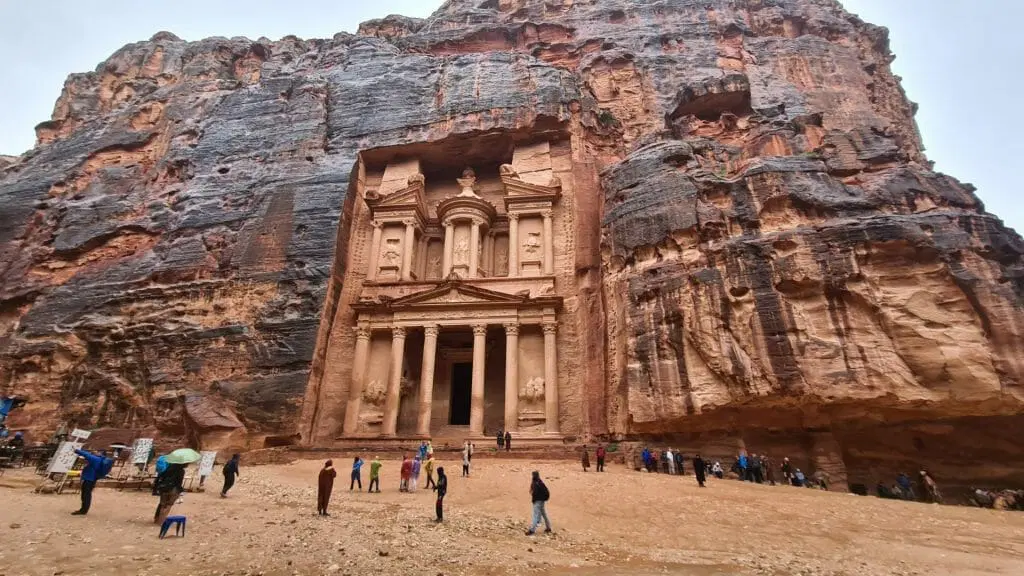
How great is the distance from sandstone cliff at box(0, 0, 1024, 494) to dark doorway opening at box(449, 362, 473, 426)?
19.7 feet

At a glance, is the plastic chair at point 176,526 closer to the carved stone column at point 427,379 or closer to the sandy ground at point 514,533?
the sandy ground at point 514,533

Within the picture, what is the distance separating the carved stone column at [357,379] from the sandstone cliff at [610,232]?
1171mm

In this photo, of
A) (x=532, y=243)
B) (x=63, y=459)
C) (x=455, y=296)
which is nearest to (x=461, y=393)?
(x=455, y=296)

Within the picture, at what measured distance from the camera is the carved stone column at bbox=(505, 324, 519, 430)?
2098cm

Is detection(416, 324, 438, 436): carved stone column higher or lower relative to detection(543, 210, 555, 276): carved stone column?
lower

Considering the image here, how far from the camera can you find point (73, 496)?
34.7 ft

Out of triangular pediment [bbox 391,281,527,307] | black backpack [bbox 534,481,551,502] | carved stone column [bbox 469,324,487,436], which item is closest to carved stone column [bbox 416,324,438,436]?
triangular pediment [bbox 391,281,527,307]

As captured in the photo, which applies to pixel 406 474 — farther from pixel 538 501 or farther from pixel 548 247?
pixel 548 247

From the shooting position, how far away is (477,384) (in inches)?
852

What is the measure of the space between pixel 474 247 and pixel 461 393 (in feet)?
23.6

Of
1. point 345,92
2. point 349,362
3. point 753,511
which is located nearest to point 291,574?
point 753,511

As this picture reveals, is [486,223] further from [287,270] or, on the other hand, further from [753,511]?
[753,511]

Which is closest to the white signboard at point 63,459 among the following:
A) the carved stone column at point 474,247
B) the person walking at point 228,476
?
the person walking at point 228,476

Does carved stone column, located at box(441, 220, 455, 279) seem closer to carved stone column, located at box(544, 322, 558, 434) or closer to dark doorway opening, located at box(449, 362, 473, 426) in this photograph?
dark doorway opening, located at box(449, 362, 473, 426)
